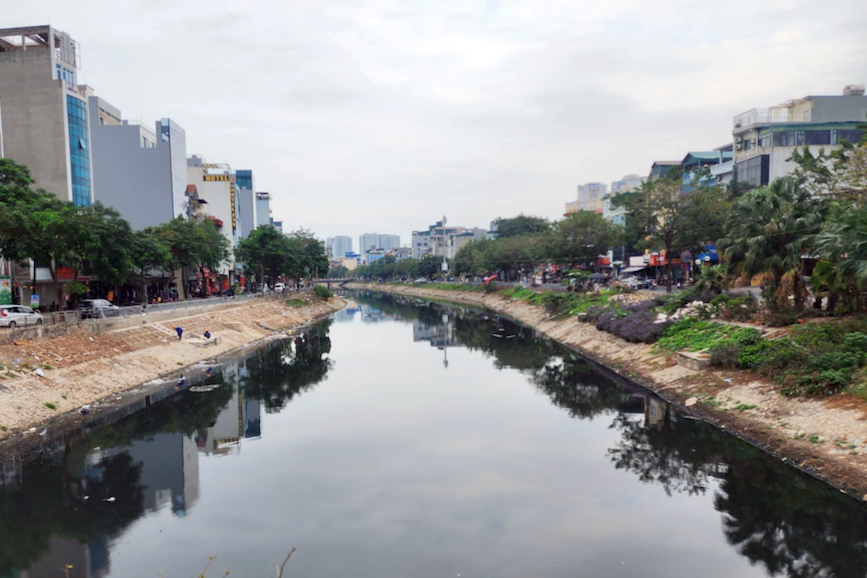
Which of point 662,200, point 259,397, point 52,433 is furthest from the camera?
point 662,200

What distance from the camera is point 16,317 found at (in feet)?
102

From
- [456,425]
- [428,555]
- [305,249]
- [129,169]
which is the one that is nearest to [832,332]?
[456,425]

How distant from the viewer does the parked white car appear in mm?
30369

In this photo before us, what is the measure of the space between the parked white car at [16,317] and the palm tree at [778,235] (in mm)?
36673

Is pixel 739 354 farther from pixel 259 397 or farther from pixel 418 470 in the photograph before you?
pixel 259 397

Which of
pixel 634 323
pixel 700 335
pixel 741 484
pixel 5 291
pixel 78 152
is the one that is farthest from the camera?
pixel 78 152

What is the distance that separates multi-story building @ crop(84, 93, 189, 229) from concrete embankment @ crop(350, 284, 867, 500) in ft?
195

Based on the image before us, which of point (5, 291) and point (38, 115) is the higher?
point (38, 115)

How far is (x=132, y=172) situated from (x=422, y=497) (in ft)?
229

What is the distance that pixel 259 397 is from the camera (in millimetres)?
30688

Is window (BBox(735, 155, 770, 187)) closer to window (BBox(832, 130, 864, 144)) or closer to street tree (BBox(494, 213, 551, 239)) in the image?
window (BBox(832, 130, 864, 144))

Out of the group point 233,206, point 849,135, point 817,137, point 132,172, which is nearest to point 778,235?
point 817,137

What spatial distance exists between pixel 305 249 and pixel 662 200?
203 feet

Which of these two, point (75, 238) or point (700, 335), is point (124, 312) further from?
point (700, 335)
